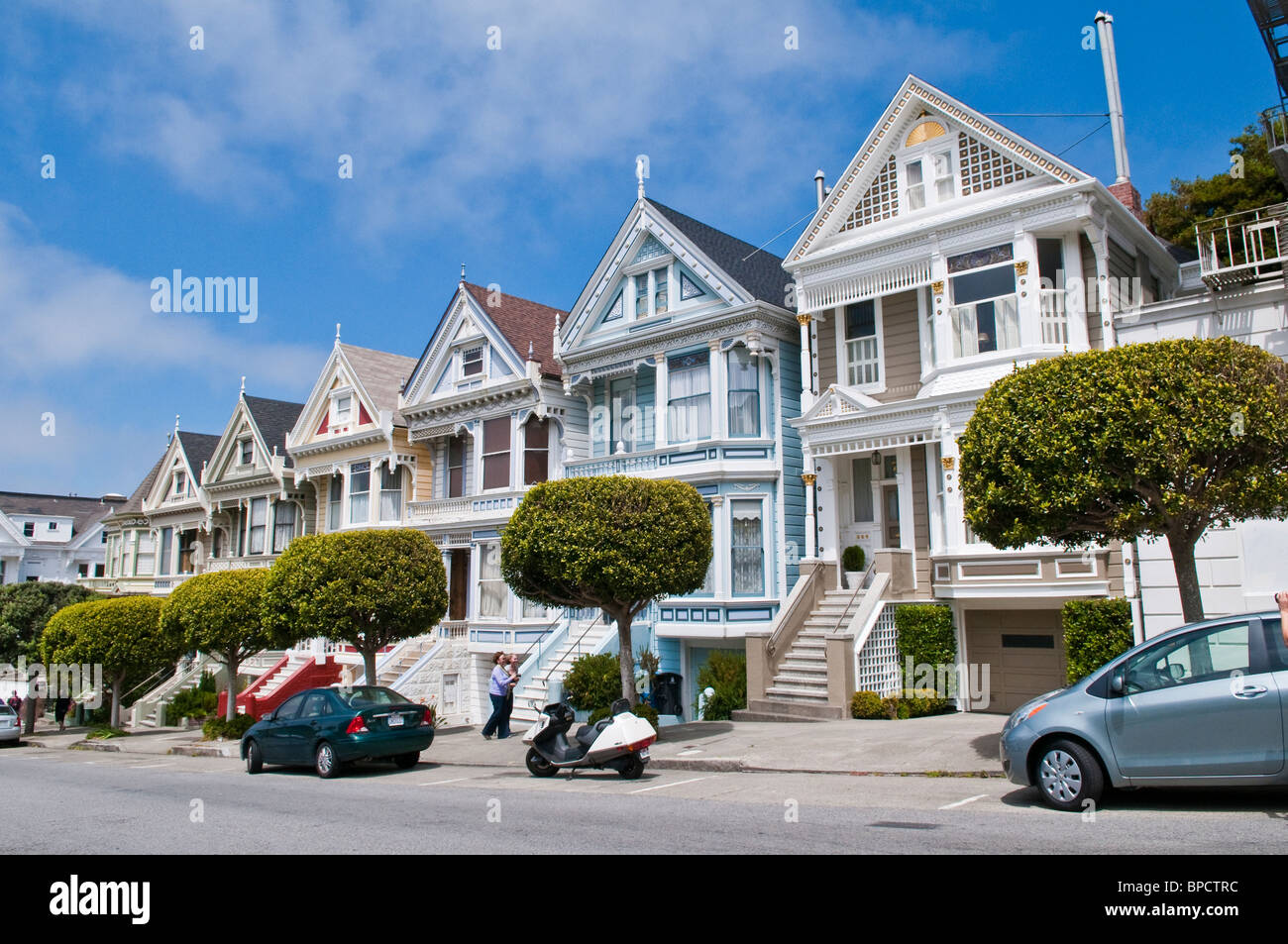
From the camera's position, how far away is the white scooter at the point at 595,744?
1291cm

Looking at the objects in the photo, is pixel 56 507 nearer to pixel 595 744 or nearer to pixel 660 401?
pixel 660 401

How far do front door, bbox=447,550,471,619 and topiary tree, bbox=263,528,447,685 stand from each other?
8.19 metres

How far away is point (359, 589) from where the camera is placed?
66.7 feet

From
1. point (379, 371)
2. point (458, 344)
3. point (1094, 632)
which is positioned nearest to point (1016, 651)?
point (1094, 632)

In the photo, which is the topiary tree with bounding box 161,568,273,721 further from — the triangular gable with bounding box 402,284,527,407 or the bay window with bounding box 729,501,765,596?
the bay window with bounding box 729,501,765,596

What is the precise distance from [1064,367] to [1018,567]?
6.60 metres

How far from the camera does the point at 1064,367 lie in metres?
11.8

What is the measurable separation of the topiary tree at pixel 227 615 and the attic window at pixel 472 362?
26.3 feet

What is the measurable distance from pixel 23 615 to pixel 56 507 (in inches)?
1453

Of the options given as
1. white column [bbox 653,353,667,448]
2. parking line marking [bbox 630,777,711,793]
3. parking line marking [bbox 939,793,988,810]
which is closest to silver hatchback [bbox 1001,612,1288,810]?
parking line marking [bbox 939,793,988,810]

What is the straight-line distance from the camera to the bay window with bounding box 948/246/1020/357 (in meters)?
18.7

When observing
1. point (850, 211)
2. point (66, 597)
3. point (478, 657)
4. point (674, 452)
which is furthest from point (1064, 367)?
point (66, 597)

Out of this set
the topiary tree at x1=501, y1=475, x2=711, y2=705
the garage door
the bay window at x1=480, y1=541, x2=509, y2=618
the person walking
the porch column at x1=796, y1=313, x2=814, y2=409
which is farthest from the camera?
the bay window at x1=480, y1=541, x2=509, y2=618

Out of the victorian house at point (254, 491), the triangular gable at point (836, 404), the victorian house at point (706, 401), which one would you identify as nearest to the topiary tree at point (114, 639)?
the victorian house at point (254, 491)
